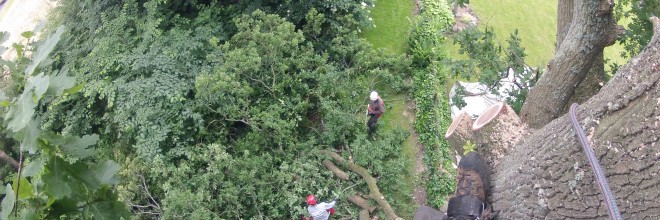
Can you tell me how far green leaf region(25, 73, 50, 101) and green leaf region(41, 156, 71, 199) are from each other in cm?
24

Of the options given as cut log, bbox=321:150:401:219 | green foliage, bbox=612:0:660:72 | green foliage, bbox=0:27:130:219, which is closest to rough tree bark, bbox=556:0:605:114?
green foliage, bbox=612:0:660:72

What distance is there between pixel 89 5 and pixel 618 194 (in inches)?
334

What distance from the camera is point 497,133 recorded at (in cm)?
346

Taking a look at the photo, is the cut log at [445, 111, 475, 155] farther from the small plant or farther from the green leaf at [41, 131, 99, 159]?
the green leaf at [41, 131, 99, 159]

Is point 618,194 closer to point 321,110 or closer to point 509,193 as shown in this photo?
point 509,193

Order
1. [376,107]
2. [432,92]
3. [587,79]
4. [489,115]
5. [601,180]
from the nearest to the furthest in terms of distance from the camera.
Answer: [601,180] → [489,115] → [587,79] → [376,107] → [432,92]

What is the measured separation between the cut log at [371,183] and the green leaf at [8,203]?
4.90m

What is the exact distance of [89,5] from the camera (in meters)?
8.38

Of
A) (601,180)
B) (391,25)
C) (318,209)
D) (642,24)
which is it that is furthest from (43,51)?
(391,25)

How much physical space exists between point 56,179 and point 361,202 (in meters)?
5.11

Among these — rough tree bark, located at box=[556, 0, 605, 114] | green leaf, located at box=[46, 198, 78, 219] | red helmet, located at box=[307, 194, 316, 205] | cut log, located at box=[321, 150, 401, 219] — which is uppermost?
green leaf, located at box=[46, 198, 78, 219]

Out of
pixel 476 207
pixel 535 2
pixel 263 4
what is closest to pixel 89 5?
pixel 263 4

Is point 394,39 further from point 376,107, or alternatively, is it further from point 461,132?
point 461,132

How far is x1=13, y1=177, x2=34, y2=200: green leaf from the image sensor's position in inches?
62.5
